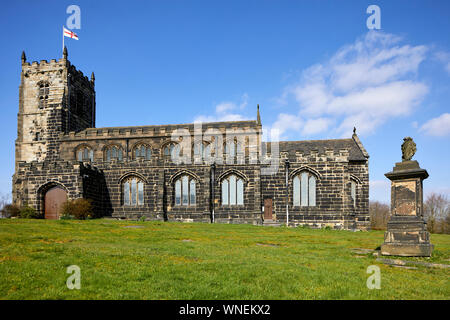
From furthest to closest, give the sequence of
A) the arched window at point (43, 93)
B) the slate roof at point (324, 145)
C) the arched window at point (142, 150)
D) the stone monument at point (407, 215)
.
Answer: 1. the arched window at point (43, 93)
2. the arched window at point (142, 150)
3. the slate roof at point (324, 145)
4. the stone monument at point (407, 215)

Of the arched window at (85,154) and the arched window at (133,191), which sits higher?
the arched window at (85,154)

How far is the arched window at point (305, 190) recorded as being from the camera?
94.5ft

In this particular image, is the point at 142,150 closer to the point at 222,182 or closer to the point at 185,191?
the point at 185,191

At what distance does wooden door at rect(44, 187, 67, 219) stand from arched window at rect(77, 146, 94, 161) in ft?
27.1

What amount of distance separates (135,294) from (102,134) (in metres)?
32.4

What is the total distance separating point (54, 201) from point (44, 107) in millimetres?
16125

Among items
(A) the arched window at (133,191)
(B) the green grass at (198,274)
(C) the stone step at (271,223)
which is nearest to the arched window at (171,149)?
(A) the arched window at (133,191)

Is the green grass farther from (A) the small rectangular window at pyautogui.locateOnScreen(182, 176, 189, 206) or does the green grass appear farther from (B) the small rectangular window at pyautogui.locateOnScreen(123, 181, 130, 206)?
(B) the small rectangular window at pyautogui.locateOnScreen(123, 181, 130, 206)

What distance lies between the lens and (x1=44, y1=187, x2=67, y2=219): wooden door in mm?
28531

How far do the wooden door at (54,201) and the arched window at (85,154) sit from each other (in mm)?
8260

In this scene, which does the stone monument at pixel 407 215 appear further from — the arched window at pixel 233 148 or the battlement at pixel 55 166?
the battlement at pixel 55 166
